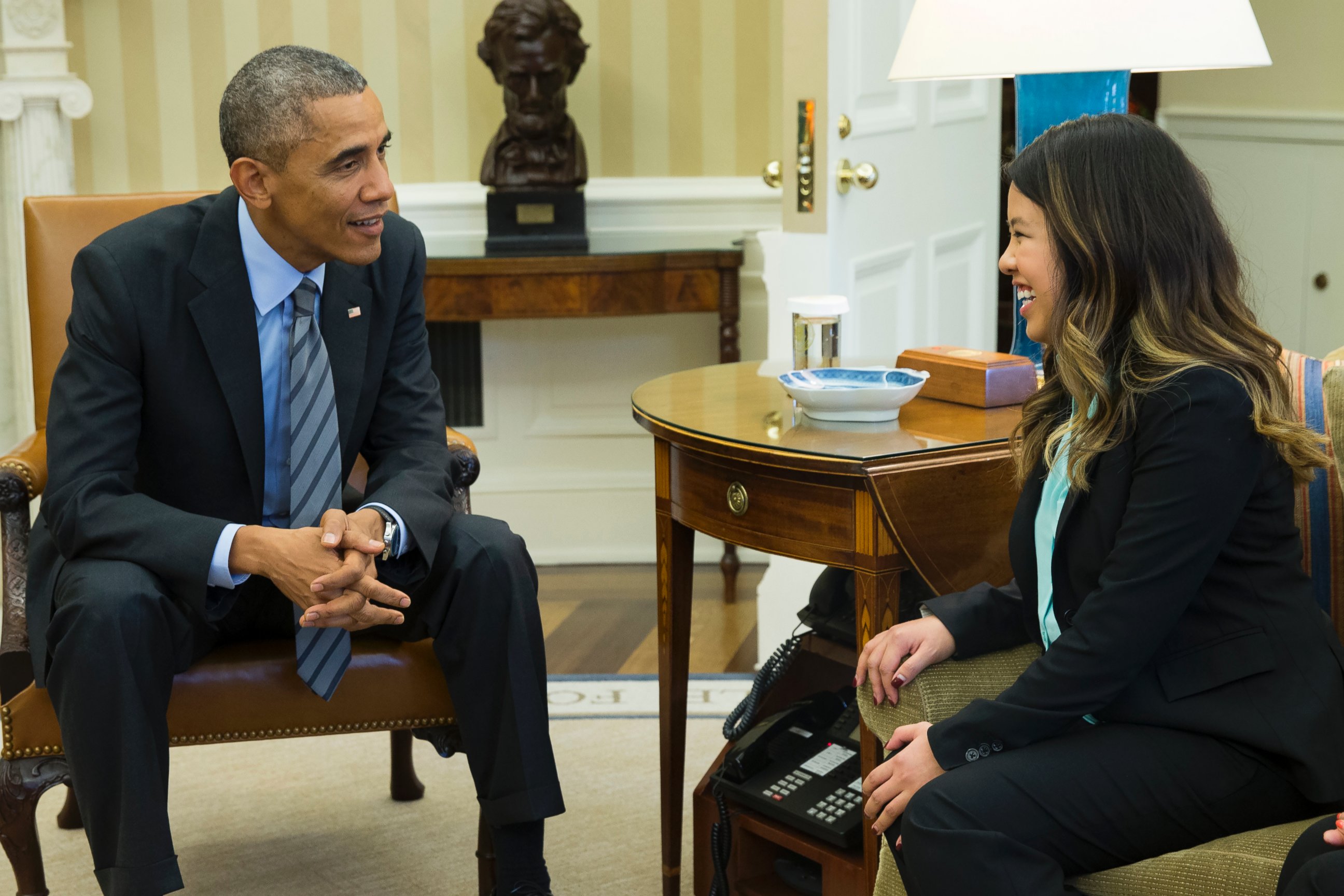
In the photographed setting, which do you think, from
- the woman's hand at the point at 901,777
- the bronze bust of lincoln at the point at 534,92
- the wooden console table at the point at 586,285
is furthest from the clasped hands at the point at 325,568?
the bronze bust of lincoln at the point at 534,92

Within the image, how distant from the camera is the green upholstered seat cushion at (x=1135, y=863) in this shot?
122 centimetres

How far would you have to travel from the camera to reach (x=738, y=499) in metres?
1.79

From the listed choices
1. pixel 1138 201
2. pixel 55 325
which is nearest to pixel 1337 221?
pixel 1138 201

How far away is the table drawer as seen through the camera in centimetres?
169

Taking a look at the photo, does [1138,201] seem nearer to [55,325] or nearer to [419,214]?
[55,325]

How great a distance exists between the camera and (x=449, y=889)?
2.16 metres

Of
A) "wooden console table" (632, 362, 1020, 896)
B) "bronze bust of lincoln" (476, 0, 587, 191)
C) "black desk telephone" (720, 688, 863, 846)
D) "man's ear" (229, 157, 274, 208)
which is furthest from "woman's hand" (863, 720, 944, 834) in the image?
"bronze bust of lincoln" (476, 0, 587, 191)

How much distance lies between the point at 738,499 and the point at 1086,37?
73 centimetres

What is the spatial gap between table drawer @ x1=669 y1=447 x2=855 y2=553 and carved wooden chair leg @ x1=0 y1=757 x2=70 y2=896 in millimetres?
906

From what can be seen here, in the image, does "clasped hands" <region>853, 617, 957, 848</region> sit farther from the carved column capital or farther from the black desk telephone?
the carved column capital

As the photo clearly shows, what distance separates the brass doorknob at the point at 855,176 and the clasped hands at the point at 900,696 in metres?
1.33

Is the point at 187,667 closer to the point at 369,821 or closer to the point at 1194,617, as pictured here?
the point at 369,821

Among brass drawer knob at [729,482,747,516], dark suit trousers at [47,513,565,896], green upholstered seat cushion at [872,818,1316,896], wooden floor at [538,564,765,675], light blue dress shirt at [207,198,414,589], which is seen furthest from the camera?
wooden floor at [538,564,765,675]

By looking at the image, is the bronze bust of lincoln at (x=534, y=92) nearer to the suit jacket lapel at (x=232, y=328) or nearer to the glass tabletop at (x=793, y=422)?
the glass tabletop at (x=793, y=422)
